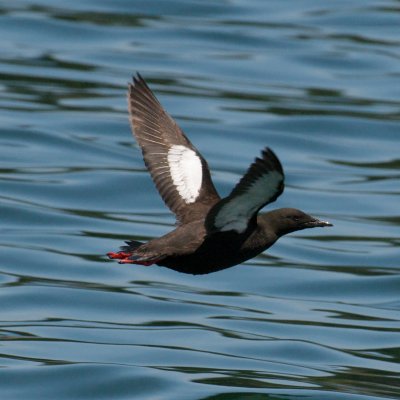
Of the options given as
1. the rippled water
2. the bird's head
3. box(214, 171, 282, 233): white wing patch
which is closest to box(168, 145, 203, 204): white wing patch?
the bird's head

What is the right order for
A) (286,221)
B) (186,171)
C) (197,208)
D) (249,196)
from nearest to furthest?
1. (249,196)
2. (286,221)
3. (197,208)
4. (186,171)

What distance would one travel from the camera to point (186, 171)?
1152cm

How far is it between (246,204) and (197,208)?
1189mm

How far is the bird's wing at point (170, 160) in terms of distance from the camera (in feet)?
37.5

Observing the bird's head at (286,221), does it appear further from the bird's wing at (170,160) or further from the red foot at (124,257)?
the red foot at (124,257)

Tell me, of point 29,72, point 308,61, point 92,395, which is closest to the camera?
point 92,395

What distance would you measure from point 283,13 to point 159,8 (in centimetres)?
225

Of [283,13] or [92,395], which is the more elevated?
[283,13]

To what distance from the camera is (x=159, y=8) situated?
93.2 ft

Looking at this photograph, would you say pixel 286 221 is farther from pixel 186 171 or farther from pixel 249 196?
pixel 249 196

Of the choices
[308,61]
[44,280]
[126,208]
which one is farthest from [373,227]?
[308,61]

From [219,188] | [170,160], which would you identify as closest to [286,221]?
[170,160]

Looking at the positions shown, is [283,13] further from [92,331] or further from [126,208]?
[92,331]

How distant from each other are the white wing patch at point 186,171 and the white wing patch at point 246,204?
3.01 ft
